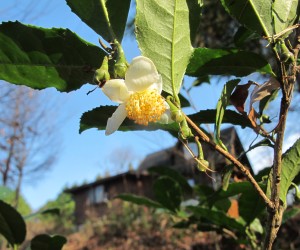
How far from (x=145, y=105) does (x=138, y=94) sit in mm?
25

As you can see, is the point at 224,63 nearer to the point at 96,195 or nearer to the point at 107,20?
the point at 107,20

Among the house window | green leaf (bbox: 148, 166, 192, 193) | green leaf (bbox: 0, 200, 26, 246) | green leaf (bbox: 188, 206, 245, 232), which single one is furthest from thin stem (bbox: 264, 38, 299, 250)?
the house window

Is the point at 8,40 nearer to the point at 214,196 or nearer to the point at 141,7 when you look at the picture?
the point at 141,7

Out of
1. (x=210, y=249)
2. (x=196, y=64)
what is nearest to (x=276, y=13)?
(x=196, y=64)

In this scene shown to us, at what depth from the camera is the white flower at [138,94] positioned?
611 mm

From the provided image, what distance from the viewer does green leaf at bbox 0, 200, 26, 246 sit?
45.0 inches

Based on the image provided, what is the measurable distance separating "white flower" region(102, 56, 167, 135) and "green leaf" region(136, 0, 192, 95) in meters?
0.05

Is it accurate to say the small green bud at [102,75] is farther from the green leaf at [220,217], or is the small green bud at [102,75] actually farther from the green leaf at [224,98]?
the green leaf at [220,217]

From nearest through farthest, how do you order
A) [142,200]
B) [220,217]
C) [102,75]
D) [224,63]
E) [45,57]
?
[102,75], [45,57], [224,63], [220,217], [142,200]

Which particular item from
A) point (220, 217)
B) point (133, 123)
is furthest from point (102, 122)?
point (220, 217)

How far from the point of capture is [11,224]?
3.86ft

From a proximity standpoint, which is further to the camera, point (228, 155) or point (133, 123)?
point (133, 123)

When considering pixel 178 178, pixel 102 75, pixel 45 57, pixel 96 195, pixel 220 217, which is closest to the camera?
pixel 102 75

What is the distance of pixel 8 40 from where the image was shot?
689mm
